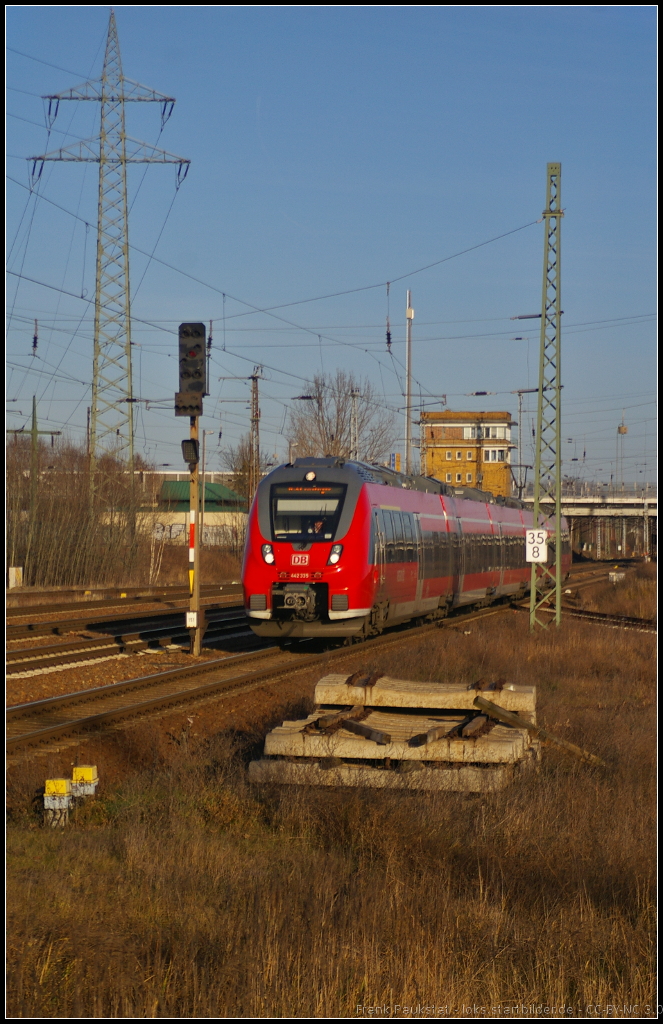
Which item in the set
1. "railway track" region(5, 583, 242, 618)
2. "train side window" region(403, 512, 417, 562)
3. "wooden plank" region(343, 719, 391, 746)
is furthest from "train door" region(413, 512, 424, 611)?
"wooden plank" region(343, 719, 391, 746)

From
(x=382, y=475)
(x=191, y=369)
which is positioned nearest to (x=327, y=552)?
(x=382, y=475)

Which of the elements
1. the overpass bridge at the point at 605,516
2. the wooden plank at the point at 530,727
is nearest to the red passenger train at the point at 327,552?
the wooden plank at the point at 530,727

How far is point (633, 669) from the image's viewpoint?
17.5 m

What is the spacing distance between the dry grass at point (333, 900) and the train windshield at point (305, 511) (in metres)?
8.79

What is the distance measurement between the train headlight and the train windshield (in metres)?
0.17

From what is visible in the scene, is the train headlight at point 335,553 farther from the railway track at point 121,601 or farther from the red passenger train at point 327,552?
the railway track at point 121,601

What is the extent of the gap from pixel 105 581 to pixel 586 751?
106 ft

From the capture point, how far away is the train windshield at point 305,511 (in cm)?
1786

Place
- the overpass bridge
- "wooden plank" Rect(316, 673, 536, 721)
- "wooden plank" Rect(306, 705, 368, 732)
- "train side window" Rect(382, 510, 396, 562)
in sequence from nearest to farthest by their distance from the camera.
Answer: "wooden plank" Rect(306, 705, 368, 732), "wooden plank" Rect(316, 673, 536, 721), "train side window" Rect(382, 510, 396, 562), the overpass bridge

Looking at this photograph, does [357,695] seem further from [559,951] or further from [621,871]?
[559,951]

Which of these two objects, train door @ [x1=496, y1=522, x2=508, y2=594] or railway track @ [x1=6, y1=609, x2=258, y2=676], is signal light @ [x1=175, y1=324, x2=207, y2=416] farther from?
train door @ [x1=496, y1=522, x2=508, y2=594]

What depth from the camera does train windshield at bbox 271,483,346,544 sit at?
17859 mm

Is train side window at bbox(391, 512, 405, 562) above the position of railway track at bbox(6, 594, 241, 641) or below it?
above

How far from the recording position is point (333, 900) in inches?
223
